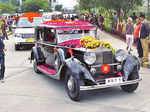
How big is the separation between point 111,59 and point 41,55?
9.46 ft

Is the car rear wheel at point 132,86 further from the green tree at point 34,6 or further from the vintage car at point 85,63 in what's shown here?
the green tree at point 34,6

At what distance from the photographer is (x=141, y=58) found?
431 inches

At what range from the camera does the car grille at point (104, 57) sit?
267 inches

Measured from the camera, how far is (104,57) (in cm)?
685

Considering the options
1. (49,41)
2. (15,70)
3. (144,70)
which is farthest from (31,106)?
(144,70)

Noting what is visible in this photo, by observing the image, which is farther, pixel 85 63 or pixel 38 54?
pixel 38 54

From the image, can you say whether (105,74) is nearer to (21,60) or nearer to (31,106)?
(31,106)

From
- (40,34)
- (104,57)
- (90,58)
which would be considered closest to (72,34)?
(40,34)

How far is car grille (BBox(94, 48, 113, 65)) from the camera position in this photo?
679cm

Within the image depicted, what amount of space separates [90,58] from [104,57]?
44 centimetres

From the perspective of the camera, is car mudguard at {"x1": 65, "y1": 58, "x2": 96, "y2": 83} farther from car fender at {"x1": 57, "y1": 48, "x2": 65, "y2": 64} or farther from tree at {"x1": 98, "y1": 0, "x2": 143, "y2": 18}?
tree at {"x1": 98, "y1": 0, "x2": 143, "y2": 18}

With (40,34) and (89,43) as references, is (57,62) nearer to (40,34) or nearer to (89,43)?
(89,43)

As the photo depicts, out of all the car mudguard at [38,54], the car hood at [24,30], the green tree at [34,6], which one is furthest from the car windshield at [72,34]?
the green tree at [34,6]

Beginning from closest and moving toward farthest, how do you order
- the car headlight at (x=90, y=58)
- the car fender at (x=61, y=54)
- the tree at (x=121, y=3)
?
the car headlight at (x=90, y=58), the car fender at (x=61, y=54), the tree at (x=121, y=3)
